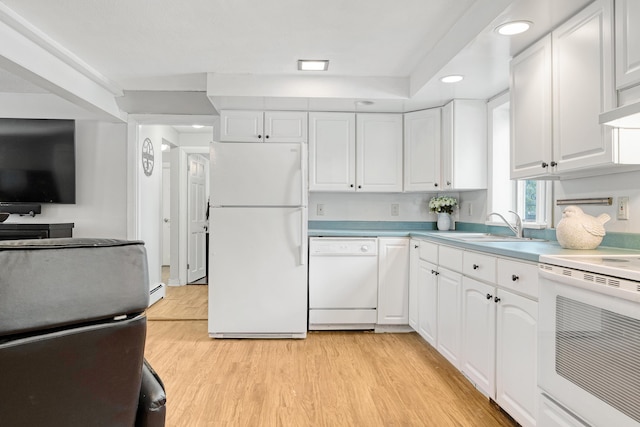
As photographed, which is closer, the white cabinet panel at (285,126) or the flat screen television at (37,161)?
the white cabinet panel at (285,126)

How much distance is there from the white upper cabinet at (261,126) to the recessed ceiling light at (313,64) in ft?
1.80

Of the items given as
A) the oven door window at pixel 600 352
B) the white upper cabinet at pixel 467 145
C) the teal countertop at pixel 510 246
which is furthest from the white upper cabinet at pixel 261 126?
the oven door window at pixel 600 352

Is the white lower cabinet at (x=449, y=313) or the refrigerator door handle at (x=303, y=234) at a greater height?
the refrigerator door handle at (x=303, y=234)

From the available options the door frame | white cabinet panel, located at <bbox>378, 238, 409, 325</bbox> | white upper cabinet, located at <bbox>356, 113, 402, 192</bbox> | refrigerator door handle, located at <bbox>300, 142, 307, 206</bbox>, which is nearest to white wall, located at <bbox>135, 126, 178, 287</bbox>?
the door frame

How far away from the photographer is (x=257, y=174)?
3.20 m

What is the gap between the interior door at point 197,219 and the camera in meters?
A: 5.70

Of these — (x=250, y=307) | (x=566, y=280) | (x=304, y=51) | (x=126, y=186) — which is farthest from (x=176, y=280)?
(x=566, y=280)

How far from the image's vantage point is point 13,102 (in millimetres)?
3920

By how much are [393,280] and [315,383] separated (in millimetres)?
1259

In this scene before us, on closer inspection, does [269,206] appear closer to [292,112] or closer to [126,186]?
[292,112]

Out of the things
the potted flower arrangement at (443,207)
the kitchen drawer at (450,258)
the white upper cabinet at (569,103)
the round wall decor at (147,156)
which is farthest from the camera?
the round wall decor at (147,156)

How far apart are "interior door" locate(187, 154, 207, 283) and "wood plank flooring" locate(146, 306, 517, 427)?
95.8 inches

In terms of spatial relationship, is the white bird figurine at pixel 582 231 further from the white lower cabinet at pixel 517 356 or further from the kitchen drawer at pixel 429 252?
the kitchen drawer at pixel 429 252

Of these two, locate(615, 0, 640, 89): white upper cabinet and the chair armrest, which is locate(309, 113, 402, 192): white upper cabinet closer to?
locate(615, 0, 640, 89): white upper cabinet
